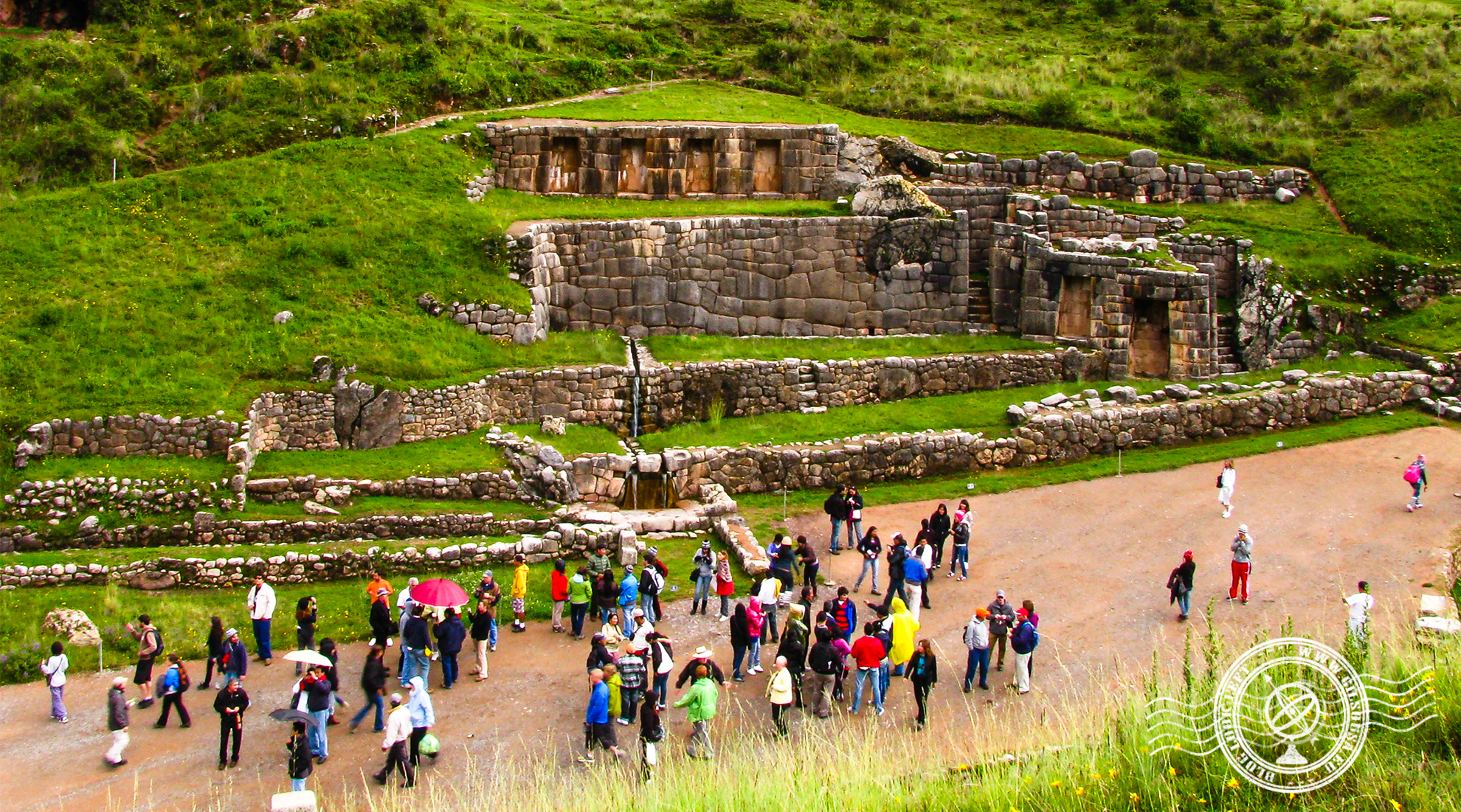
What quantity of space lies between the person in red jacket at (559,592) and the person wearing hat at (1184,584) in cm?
941

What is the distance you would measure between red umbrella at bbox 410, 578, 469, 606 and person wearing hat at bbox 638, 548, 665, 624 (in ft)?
9.34

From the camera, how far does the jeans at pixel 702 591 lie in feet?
69.9

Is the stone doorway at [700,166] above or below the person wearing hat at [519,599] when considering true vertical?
above

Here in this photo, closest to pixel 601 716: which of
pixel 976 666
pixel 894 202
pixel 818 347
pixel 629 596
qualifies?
pixel 629 596

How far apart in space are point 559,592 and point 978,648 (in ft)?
21.2

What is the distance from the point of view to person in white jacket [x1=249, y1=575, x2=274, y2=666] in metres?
19.4

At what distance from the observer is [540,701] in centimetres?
1834

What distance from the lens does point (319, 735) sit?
16.4 meters

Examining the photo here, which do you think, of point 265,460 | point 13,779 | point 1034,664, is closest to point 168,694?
point 13,779

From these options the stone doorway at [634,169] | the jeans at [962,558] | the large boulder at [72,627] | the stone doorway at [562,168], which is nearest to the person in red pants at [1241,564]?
the jeans at [962,558]

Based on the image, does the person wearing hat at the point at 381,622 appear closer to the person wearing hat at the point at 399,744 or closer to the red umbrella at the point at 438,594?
the red umbrella at the point at 438,594

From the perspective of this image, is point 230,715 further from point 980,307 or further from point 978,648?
point 980,307

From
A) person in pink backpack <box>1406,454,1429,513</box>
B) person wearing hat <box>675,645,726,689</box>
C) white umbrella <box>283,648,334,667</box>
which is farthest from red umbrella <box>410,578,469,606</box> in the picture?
person in pink backpack <box>1406,454,1429,513</box>

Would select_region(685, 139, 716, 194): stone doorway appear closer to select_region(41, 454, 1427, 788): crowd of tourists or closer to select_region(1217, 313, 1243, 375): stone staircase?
select_region(1217, 313, 1243, 375): stone staircase
